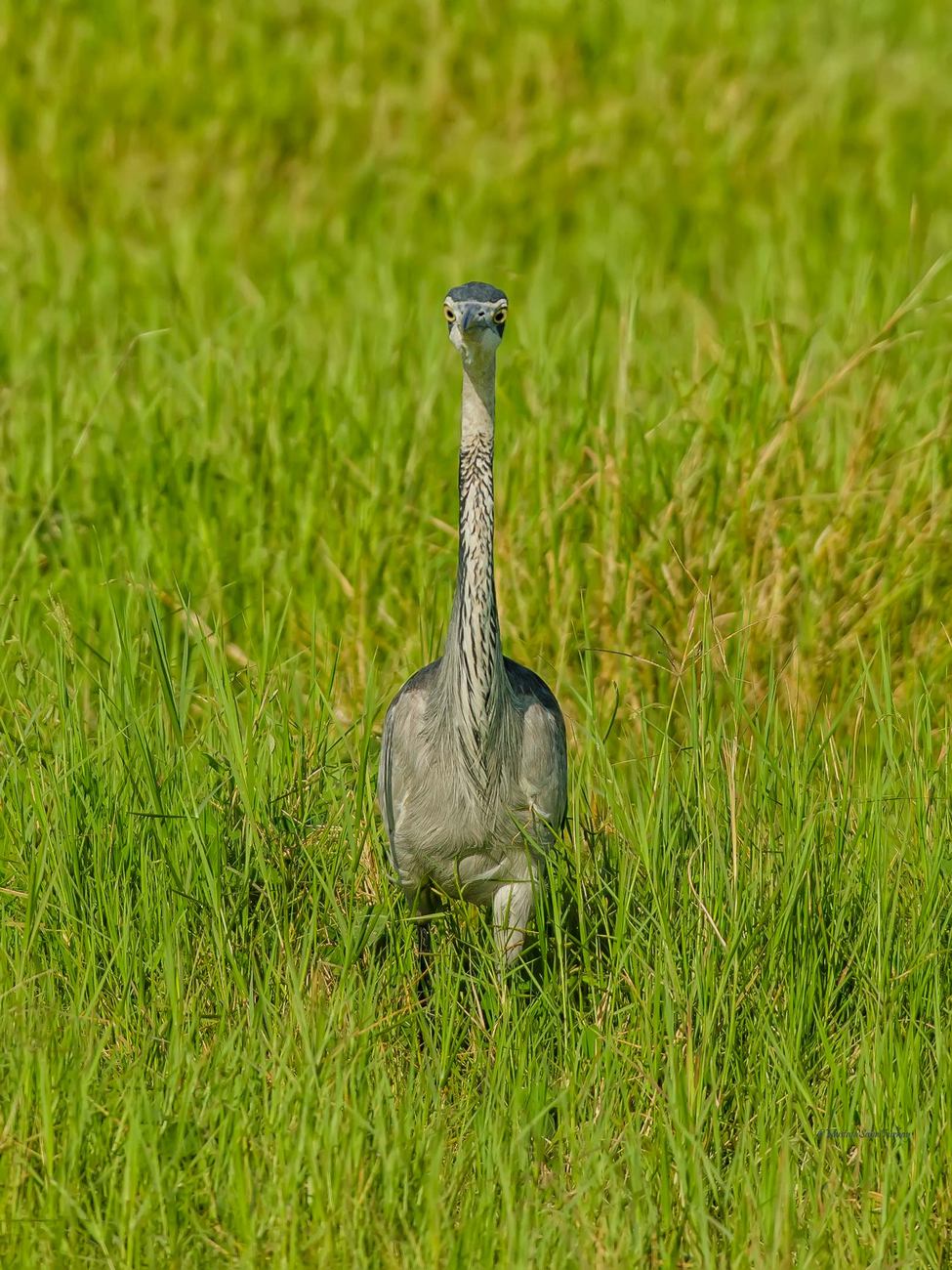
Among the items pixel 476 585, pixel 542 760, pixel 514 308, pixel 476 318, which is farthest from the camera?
pixel 514 308

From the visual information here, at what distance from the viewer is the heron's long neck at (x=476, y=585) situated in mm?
3805

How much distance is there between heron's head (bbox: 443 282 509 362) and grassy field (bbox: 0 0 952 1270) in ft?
2.98

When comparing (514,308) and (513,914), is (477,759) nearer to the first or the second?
(513,914)

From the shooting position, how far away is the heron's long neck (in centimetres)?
380

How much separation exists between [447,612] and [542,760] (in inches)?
58.6

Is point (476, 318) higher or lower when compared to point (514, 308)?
higher

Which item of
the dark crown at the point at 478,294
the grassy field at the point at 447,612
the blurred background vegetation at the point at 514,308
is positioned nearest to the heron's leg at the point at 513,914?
the grassy field at the point at 447,612

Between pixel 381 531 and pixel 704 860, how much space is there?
7.24ft

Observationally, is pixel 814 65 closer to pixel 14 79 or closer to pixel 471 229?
pixel 471 229

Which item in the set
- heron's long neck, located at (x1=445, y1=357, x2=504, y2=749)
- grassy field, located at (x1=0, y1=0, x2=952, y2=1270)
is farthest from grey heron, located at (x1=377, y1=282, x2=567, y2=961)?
grassy field, located at (x1=0, y1=0, x2=952, y2=1270)

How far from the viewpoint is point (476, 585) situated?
382cm

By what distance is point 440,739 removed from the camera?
3900 mm

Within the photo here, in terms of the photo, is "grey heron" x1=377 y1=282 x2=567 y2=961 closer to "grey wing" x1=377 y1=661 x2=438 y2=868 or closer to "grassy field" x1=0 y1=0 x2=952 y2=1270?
"grey wing" x1=377 y1=661 x2=438 y2=868

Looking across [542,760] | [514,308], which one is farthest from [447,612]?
[514,308]
